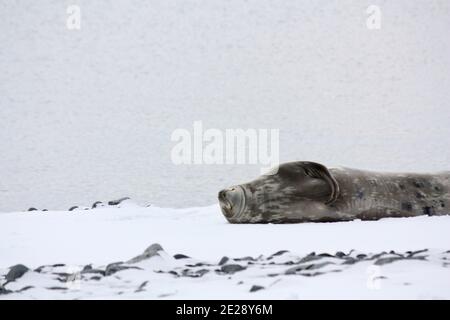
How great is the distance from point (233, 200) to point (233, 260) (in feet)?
2.75

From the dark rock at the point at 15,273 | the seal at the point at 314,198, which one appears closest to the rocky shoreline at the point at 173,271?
the dark rock at the point at 15,273

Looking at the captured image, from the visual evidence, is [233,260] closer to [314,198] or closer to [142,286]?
[142,286]

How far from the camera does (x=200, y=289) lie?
A: 37.2 inches

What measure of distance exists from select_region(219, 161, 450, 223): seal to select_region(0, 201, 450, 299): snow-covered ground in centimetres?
12

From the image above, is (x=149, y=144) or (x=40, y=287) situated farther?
(x=149, y=144)

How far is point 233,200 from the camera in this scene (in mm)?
2010

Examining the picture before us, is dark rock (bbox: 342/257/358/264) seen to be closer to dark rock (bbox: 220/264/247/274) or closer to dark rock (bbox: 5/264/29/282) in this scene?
dark rock (bbox: 220/264/247/274)

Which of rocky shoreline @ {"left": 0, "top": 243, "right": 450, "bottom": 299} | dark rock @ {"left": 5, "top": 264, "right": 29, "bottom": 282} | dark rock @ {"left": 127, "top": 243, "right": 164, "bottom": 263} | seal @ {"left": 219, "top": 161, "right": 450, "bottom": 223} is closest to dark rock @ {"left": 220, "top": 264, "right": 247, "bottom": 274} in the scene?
rocky shoreline @ {"left": 0, "top": 243, "right": 450, "bottom": 299}

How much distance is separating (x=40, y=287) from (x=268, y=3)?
133 inches

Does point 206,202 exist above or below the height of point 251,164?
below

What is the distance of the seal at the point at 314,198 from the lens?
1975mm
